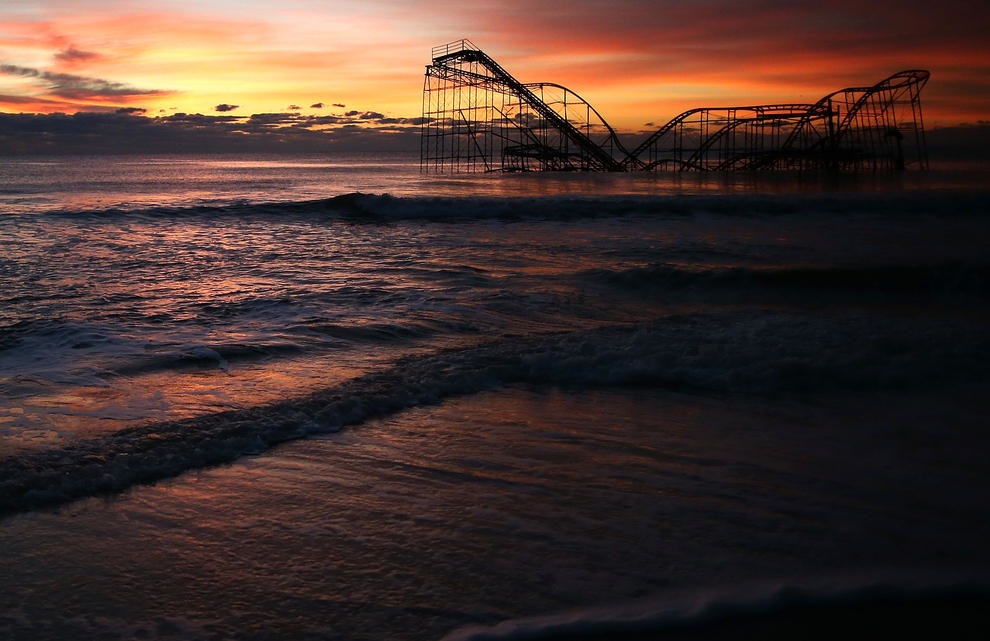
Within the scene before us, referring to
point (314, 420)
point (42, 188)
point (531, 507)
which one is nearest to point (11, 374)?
point (314, 420)

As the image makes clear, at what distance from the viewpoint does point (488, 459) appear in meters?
5.06

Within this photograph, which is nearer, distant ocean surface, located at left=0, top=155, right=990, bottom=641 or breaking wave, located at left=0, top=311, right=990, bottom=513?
distant ocean surface, located at left=0, top=155, right=990, bottom=641

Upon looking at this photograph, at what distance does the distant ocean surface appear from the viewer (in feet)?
11.0

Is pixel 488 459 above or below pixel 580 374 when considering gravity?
below

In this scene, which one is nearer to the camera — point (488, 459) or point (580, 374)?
point (488, 459)

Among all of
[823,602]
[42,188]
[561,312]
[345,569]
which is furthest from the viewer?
[42,188]

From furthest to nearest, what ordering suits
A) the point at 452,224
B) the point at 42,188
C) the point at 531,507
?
the point at 42,188
the point at 452,224
the point at 531,507

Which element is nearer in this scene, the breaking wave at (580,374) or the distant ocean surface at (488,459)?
the distant ocean surface at (488,459)

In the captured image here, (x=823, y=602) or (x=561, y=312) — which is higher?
(x=561, y=312)

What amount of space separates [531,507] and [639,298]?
25.1 feet

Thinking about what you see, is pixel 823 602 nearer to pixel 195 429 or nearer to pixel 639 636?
pixel 639 636

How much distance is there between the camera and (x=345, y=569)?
3.63 metres

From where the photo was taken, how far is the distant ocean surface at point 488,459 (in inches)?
132

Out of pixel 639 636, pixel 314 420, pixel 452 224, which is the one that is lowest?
pixel 639 636
